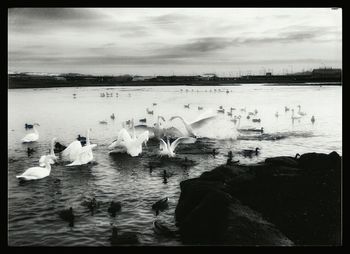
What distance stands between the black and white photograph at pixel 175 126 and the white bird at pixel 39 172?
0.04 metres

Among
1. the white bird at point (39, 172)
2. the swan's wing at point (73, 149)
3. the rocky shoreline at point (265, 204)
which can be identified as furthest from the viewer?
the swan's wing at point (73, 149)

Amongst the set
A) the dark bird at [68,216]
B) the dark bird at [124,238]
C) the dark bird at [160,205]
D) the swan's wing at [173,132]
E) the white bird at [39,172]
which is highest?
the swan's wing at [173,132]

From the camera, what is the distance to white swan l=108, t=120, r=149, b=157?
9305 millimetres

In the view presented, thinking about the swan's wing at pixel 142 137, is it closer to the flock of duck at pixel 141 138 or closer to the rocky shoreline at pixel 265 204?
the flock of duck at pixel 141 138

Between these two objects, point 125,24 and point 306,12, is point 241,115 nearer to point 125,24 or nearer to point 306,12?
point 306,12

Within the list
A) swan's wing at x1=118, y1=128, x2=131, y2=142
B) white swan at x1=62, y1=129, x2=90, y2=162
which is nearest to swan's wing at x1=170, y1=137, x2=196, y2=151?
swan's wing at x1=118, y1=128, x2=131, y2=142

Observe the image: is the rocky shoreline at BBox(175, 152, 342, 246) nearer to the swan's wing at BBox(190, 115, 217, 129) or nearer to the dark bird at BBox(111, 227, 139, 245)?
the dark bird at BBox(111, 227, 139, 245)

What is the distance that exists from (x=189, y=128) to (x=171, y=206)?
1.77m

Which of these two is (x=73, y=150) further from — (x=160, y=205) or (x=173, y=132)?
(x=160, y=205)

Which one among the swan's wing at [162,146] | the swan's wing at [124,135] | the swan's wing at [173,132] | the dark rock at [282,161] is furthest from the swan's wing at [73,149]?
the dark rock at [282,161]

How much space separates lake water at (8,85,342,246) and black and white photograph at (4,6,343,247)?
3 centimetres

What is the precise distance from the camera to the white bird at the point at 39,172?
27.8 feet

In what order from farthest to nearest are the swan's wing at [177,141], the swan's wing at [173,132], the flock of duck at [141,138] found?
1. the swan's wing at [173,132]
2. the swan's wing at [177,141]
3. the flock of duck at [141,138]

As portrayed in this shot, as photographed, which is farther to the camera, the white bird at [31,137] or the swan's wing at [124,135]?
the swan's wing at [124,135]
